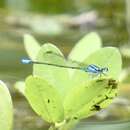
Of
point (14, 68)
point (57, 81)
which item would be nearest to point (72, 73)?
point (57, 81)

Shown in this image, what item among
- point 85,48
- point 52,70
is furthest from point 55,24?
point 52,70

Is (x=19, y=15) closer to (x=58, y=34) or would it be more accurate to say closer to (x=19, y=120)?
(x=58, y=34)

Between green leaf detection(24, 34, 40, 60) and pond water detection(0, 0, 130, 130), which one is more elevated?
pond water detection(0, 0, 130, 130)

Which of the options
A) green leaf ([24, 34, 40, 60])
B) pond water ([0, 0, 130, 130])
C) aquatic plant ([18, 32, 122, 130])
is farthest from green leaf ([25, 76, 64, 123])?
pond water ([0, 0, 130, 130])

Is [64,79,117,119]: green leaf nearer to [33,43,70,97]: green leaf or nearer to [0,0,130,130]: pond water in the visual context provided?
[33,43,70,97]: green leaf

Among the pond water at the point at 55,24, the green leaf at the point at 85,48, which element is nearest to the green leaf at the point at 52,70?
the green leaf at the point at 85,48

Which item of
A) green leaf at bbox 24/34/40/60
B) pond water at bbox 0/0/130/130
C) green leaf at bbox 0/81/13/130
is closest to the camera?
green leaf at bbox 0/81/13/130
